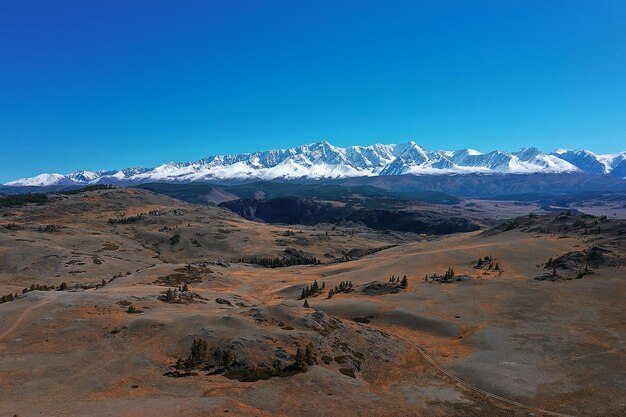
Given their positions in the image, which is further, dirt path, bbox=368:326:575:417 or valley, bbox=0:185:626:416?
dirt path, bbox=368:326:575:417

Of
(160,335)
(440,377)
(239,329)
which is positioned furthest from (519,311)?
(160,335)

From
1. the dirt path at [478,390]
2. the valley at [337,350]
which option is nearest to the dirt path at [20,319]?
the valley at [337,350]

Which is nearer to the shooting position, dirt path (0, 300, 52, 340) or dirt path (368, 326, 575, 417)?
dirt path (368, 326, 575, 417)

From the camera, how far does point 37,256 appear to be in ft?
479

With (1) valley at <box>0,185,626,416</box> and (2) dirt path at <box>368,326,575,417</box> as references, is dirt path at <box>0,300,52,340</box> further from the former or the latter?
(2) dirt path at <box>368,326,575,417</box>

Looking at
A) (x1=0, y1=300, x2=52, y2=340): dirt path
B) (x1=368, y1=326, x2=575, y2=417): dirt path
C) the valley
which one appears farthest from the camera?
(x1=0, y1=300, x2=52, y2=340): dirt path

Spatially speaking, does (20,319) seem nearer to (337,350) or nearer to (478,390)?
(337,350)

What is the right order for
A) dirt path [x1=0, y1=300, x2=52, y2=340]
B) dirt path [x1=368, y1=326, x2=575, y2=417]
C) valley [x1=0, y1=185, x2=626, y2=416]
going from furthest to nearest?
1. dirt path [x1=0, y1=300, x2=52, y2=340]
2. dirt path [x1=368, y1=326, x2=575, y2=417]
3. valley [x1=0, y1=185, x2=626, y2=416]

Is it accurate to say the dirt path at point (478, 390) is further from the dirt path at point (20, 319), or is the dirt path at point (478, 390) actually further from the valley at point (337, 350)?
the dirt path at point (20, 319)

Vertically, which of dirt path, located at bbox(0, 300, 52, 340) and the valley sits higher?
dirt path, located at bbox(0, 300, 52, 340)

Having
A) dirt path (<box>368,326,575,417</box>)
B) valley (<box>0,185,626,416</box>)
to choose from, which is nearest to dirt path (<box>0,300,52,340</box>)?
valley (<box>0,185,626,416</box>)

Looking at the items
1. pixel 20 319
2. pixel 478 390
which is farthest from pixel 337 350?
pixel 20 319

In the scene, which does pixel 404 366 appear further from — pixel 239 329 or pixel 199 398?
pixel 199 398

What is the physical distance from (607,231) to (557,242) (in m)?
16.3
